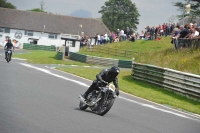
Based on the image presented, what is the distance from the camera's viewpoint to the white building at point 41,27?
97.3 m

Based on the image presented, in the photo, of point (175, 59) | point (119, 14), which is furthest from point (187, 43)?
point (119, 14)

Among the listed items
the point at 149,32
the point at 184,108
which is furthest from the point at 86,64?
the point at 184,108

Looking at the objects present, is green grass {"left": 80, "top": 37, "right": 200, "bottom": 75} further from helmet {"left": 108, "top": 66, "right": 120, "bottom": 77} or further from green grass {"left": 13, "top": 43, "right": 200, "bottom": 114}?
helmet {"left": 108, "top": 66, "right": 120, "bottom": 77}

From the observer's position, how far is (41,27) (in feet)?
324

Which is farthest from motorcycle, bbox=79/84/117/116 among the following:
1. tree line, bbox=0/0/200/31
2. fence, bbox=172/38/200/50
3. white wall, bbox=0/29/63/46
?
tree line, bbox=0/0/200/31

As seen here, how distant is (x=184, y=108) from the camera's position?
19.1 metres

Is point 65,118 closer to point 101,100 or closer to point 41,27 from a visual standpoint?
point 101,100

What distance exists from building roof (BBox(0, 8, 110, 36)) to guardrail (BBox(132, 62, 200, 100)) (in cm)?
7153

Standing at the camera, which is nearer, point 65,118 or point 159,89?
point 65,118

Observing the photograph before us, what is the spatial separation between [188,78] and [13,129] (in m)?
14.8

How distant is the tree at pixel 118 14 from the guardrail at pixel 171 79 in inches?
3853

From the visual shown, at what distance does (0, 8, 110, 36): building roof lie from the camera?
3868 inches

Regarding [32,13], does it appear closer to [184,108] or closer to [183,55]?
[183,55]

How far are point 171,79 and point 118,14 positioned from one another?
104246 mm
